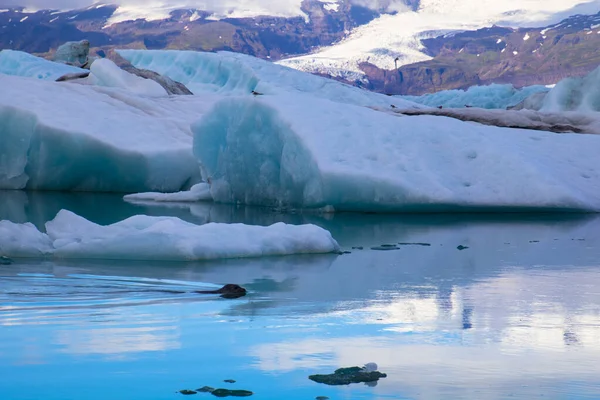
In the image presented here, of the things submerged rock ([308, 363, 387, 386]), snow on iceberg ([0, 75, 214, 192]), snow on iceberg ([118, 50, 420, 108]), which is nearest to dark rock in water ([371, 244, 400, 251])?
submerged rock ([308, 363, 387, 386])

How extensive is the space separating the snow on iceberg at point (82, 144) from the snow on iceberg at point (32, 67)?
38.2ft

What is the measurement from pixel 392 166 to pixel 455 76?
166362mm

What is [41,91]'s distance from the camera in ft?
46.3

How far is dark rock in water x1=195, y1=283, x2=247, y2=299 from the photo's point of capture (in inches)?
168

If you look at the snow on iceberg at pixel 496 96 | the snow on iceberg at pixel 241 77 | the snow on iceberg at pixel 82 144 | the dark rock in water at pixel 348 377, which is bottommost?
the dark rock in water at pixel 348 377

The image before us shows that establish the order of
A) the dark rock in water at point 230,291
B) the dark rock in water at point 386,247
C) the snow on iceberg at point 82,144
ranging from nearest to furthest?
the dark rock in water at point 230,291, the dark rock in water at point 386,247, the snow on iceberg at point 82,144

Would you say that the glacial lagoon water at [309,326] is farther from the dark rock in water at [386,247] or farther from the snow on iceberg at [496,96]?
the snow on iceberg at [496,96]

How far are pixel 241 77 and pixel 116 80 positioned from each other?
888cm

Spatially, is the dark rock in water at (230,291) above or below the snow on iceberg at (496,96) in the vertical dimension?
below

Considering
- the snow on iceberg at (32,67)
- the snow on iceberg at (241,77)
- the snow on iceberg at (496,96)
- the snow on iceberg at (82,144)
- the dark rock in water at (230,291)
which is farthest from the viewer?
the snow on iceberg at (496,96)

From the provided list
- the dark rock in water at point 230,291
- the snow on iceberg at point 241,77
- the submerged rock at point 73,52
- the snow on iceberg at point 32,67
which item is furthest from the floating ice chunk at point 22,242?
the submerged rock at point 73,52

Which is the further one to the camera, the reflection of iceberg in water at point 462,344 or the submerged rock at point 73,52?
the submerged rock at point 73,52

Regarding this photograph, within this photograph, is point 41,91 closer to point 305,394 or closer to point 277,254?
point 277,254

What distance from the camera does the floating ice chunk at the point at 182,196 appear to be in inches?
467
